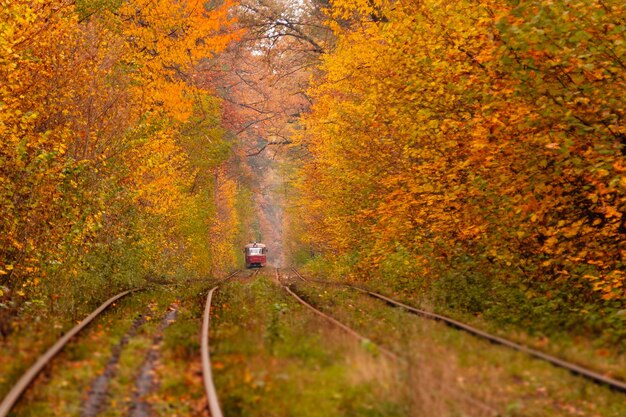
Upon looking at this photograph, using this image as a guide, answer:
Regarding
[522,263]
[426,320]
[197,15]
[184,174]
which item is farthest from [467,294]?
[184,174]

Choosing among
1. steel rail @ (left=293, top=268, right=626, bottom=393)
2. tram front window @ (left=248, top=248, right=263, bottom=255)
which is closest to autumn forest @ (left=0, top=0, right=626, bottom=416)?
steel rail @ (left=293, top=268, right=626, bottom=393)

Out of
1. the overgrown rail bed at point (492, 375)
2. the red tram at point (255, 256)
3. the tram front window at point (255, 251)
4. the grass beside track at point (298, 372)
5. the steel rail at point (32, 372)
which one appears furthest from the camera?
the tram front window at point (255, 251)

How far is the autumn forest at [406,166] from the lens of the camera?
444 inches

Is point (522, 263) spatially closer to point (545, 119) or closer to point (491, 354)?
point (545, 119)

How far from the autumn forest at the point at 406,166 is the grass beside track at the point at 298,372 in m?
0.12

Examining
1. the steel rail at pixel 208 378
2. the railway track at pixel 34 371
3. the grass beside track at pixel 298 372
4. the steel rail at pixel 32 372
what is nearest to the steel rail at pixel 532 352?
the grass beside track at pixel 298 372

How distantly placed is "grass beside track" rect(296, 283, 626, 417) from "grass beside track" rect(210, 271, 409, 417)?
1.24 ft

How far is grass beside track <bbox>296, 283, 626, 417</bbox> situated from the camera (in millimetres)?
7082

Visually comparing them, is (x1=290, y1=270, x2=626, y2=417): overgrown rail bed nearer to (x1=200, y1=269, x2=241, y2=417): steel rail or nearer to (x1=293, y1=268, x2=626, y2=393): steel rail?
(x1=293, y1=268, x2=626, y2=393): steel rail

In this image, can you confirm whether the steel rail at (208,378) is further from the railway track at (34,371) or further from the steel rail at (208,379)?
the railway track at (34,371)

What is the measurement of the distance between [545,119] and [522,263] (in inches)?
146

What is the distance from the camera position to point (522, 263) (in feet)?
47.2

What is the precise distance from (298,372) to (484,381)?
7.87 ft

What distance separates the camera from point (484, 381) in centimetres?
834
